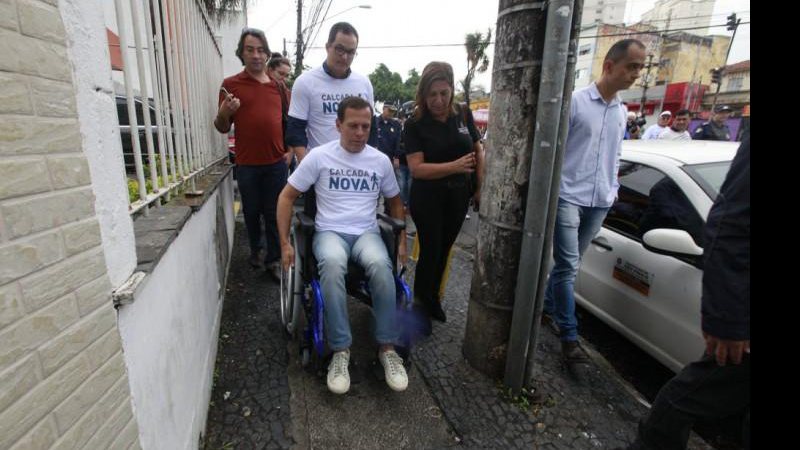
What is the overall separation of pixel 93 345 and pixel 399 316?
5.44 ft

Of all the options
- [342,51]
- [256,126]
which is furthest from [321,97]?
[256,126]

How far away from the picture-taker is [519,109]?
2092 mm

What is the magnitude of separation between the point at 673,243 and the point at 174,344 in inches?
90.9

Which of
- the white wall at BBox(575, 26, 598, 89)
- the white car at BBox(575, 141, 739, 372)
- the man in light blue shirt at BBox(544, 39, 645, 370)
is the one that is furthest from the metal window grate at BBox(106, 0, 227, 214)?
the white wall at BBox(575, 26, 598, 89)

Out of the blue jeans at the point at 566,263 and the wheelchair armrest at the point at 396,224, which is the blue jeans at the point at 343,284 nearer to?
the wheelchair armrest at the point at 396,224

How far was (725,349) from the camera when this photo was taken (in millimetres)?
1401

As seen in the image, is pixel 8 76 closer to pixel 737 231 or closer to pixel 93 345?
pixel 93 345

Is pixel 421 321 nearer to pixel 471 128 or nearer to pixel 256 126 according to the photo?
pixel 471 128

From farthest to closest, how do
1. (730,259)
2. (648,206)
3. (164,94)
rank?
(648,206), (164,94), (730,259)

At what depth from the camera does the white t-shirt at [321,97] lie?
A: 10.0ft

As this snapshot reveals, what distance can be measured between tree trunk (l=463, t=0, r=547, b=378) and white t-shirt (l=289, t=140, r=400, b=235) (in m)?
0.74

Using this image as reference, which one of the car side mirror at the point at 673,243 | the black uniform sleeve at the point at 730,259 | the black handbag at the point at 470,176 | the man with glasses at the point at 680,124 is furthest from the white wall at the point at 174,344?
the man with glasses at the point at 680,124

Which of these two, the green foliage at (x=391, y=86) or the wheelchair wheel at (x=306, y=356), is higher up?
the green foliage at (x=391, y=86)

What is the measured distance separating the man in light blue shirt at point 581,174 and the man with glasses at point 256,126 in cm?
235
